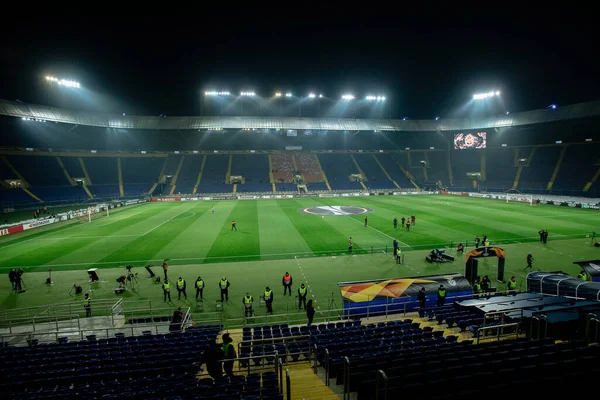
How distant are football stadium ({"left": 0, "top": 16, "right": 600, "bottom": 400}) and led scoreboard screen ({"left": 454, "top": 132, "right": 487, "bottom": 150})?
442 mm

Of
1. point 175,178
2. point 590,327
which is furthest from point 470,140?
point 590,327

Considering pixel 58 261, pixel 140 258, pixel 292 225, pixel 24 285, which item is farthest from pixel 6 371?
pixel 292 225

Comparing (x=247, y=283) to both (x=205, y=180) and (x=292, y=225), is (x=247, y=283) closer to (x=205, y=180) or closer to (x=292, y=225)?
(x=292, y=225)

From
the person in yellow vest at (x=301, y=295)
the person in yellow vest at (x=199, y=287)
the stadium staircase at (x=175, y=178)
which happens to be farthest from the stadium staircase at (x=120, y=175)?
the person in yellow vest at (x=301, y=295)

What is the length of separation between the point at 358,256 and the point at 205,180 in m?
58.0

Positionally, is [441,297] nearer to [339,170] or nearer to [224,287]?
[224,287]

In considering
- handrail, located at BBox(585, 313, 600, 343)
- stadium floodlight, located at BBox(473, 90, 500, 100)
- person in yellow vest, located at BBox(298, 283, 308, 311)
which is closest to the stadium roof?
stadium floodlight, located at BBox(473, 90, 500, 100)

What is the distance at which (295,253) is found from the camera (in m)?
27.1

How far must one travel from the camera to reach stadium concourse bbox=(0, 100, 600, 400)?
25.8 feet

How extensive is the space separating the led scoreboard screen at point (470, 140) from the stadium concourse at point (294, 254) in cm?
31

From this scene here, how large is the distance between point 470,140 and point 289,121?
43.8m

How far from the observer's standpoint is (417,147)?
90812mm

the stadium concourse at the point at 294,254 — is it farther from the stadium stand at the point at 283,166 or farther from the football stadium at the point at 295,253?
the stadium stand at the point at 283,166

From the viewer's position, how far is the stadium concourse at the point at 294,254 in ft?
25.8
